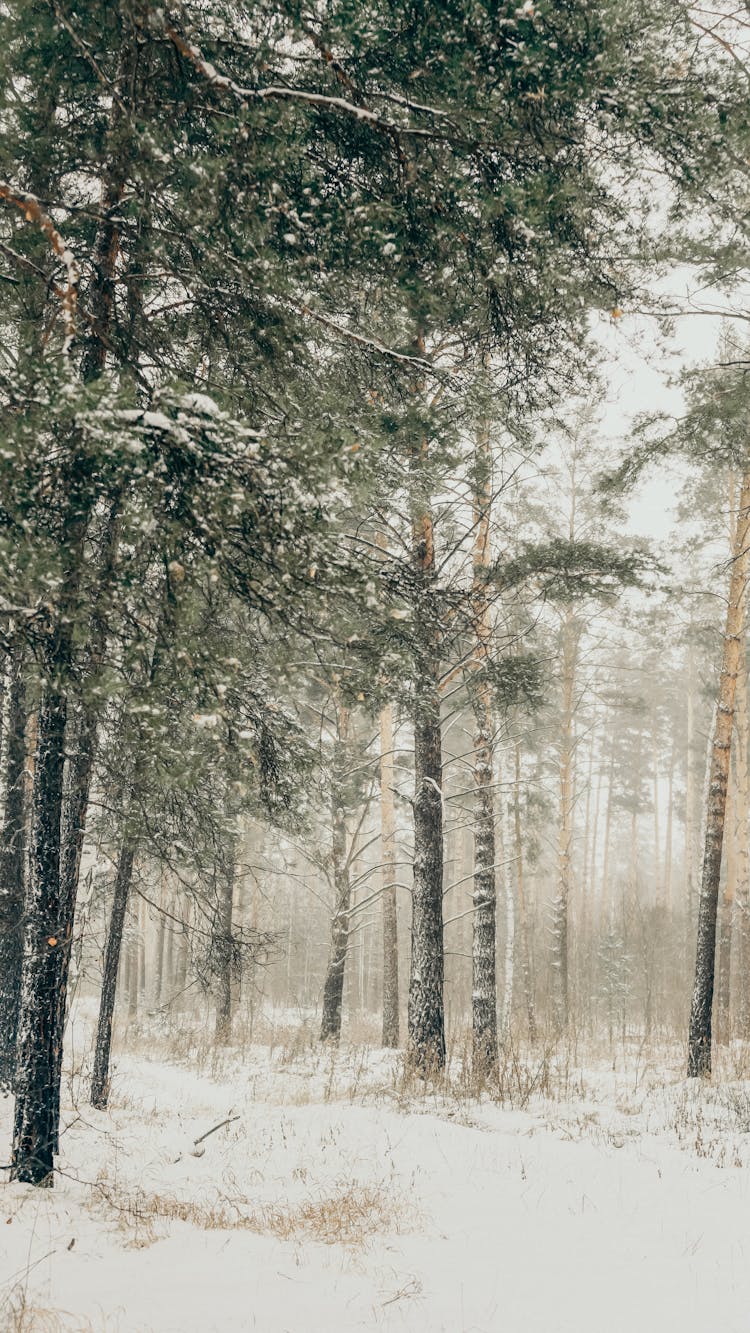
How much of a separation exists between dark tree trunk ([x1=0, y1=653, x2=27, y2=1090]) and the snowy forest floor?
104cm

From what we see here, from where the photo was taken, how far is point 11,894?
8500 mm

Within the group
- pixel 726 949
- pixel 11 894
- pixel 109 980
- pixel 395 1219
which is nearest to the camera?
pixel 395 1219

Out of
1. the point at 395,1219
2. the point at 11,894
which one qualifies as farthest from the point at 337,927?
the point at 395,1219

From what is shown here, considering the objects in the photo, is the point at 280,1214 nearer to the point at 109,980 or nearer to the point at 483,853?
the point at 109,980

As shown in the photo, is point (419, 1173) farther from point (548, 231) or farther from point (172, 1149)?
point (548, 231)

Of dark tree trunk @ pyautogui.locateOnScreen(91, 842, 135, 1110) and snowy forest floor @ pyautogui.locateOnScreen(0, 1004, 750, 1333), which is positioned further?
dark tree trunk @ pyautogui.locateOnScreen(91, 842, 135, 1110)

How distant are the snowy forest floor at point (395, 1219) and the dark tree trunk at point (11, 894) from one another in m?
1.04

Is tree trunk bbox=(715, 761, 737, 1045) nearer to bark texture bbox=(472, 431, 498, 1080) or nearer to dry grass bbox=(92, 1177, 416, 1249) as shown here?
bark texture bbox=(472, 431, 498, 1080)

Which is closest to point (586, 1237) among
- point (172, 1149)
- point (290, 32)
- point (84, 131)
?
point (172, 1149)

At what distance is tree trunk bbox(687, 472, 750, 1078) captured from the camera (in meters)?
9.63

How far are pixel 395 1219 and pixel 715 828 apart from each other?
7390 millimetres

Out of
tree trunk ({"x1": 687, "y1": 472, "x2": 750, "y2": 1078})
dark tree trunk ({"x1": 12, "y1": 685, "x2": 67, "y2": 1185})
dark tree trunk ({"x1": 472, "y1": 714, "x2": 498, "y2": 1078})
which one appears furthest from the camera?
dark tree trunk ({"x1": 472, "y1": 714, "x2": 498, "y2": 1078})

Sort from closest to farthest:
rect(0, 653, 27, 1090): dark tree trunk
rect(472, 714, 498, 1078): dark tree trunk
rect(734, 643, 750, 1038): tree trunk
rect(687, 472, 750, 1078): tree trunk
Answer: rect(0, 653, 27, 1090): dark tree trunk < rect(687, 472, 750, 1078): tree trunk < rect(472, 714, 498, 1078): dark tree trunk < rect(734, 643, 750, 1038): tree trunk

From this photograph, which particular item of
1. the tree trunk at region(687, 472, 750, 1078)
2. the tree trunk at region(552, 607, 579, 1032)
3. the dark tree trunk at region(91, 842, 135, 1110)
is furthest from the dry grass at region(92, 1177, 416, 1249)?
the tree trunk at region(552, 607, 579, 1032)
